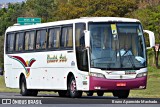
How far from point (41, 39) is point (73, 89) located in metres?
4.13

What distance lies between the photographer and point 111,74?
25469mm

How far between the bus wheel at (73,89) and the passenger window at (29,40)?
4470mm

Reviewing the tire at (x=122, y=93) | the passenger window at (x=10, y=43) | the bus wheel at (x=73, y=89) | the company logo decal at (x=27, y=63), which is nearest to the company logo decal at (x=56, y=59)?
the bus wheel at (x=73, y=89)

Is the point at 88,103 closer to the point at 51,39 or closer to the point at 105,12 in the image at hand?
the point at 51,39

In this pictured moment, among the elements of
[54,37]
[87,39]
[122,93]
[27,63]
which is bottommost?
[122,93]

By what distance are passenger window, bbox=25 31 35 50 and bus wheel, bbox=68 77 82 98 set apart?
4470mm

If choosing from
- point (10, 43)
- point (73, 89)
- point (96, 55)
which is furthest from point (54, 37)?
point (10, 43)

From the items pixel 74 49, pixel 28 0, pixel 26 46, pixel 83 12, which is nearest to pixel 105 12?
pixel 83 12

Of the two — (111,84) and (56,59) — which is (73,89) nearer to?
(111,84)

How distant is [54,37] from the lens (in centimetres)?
2873

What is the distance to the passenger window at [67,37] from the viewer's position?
27000 millimetres

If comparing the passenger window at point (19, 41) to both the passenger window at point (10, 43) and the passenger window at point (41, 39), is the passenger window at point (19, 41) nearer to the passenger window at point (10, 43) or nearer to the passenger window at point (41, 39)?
the passenger window at point (10, 43)

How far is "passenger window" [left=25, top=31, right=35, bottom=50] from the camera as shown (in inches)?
1220

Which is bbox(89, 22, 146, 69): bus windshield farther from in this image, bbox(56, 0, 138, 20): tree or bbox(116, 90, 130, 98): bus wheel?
bbox(56, 0, 138, 20): tree
